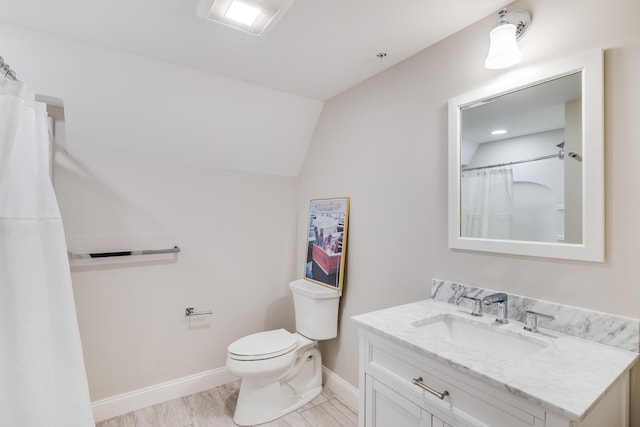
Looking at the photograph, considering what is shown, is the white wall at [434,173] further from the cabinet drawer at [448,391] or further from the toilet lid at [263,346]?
the cabinet drawer at [448,391]

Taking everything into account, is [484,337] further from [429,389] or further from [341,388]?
[341,388]

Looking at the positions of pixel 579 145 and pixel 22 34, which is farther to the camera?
pixel 22 34

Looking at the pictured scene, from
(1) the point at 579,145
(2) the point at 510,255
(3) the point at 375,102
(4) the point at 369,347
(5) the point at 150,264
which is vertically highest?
(3) the point at 375,102

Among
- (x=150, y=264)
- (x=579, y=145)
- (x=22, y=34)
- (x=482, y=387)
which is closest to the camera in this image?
(x=482, y=387)

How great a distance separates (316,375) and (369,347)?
1240 mm

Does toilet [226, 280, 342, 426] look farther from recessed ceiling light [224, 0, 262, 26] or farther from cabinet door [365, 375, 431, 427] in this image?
recessed ceiling light [224, 0, 262, 26]

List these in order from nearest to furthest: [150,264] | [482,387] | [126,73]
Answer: [482,387], [126,73], [150,264]

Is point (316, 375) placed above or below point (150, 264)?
below

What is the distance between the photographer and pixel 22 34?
1.60 meters

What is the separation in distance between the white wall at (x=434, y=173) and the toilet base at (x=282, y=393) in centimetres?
18

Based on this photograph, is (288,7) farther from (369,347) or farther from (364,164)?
(369,347)

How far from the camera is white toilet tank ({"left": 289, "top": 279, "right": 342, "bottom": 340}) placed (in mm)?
2279

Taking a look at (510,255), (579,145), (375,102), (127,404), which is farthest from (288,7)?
(127,404)

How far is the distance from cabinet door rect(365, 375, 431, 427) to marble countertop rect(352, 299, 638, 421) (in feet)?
0.75
